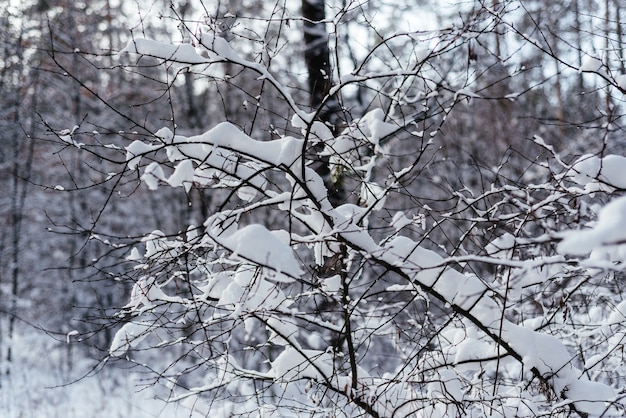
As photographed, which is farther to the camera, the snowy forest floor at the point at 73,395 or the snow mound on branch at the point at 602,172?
the snowy forest floor at the point at 73,395

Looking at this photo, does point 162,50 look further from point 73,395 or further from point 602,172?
point 73,395

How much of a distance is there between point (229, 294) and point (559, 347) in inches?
67.3

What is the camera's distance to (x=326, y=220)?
2729mm

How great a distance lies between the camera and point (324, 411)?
110 inches

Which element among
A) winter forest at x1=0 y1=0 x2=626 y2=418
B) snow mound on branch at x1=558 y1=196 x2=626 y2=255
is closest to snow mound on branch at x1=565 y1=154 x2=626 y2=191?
winter forest at x1=0 y1=0 x2=626 y2=418

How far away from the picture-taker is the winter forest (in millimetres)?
2533


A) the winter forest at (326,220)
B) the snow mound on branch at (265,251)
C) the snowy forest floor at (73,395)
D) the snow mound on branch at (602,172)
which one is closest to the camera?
the snow mound on branch at (265,251)

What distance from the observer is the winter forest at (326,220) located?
253 centimetres

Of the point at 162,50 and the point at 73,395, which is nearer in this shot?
the point at 162,50

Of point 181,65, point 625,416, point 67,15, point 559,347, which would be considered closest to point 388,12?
point 181,65

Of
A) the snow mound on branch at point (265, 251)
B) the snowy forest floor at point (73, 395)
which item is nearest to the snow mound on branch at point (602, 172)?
the snow mound on branch at point (265, 251)

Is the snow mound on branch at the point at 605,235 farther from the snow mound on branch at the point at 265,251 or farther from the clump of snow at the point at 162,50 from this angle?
the clump of snow at the point at 162,50

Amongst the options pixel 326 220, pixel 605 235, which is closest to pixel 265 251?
→ pixel 326 220

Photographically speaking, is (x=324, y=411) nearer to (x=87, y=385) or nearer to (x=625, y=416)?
(x=625, y=416)
